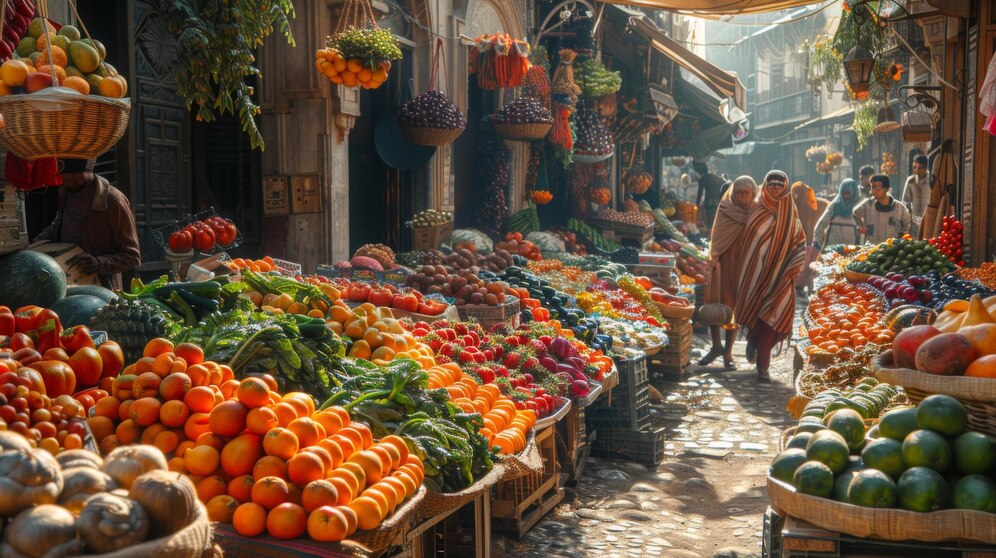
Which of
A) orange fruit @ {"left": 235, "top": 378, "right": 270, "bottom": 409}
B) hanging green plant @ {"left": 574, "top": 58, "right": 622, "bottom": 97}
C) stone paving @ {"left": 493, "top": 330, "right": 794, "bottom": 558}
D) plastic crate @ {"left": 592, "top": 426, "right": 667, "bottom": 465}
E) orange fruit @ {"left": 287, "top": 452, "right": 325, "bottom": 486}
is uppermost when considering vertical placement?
hanging green plant @ {"left": 574, "top": 58, "right": 622, "bottom": 97}

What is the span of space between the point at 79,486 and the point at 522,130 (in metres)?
10.0

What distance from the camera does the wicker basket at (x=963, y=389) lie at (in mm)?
3012

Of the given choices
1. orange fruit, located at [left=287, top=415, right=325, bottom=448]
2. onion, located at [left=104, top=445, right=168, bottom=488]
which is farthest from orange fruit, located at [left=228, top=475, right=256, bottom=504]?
onion, located at [left=104, top=445, right=168, bottom=488]

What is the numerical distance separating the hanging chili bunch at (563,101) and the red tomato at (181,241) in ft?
25.4

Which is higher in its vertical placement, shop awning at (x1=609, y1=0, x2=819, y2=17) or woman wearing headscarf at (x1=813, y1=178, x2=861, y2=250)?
shop awning at (x1=609, y1=0, x2=819, y2=17)

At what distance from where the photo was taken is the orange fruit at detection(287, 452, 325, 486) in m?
3.15

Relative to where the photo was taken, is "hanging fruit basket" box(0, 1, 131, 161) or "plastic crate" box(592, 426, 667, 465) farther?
"plastic crate" box(592, 426, 667, 465)

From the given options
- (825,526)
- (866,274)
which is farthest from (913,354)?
(866,274)

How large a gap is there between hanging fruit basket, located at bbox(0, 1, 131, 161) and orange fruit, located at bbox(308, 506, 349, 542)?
176cm

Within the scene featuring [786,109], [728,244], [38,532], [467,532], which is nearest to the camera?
[38,532]

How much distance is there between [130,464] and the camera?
2014 millimetres

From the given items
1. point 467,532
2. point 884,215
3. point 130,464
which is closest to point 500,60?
point 884,215

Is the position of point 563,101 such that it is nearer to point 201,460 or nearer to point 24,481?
point 201,460

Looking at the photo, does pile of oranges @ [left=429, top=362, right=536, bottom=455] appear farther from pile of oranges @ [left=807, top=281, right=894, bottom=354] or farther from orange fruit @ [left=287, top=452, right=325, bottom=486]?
pile of oranges @ [left=807, top=281, right=894, bottom=354]
